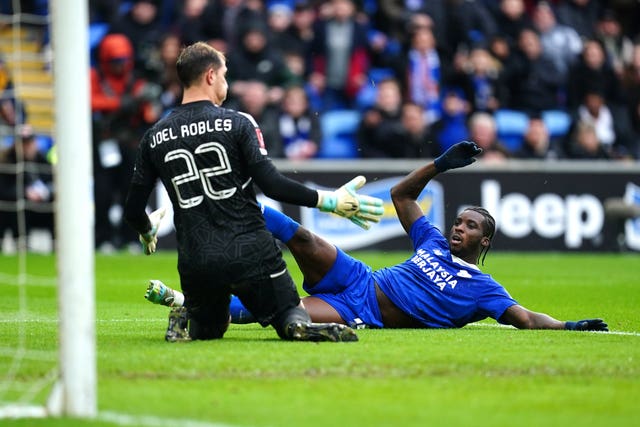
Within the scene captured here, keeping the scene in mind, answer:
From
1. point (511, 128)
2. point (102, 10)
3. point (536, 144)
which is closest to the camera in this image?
point (536, 144)

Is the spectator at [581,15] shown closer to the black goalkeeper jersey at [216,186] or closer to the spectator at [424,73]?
the spectator at [424,73]

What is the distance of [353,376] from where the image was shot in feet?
22.1

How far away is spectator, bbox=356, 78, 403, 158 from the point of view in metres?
21.2

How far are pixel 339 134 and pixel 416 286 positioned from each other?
12437 mm

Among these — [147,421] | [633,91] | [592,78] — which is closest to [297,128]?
[592,78]

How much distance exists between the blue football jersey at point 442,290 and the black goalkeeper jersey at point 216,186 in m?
1.67

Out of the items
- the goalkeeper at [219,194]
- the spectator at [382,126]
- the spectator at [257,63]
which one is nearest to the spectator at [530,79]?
the spectator at [382,126]

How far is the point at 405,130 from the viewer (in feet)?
69.7

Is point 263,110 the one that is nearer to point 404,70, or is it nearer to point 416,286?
point 404,70

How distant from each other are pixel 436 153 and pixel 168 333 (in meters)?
14.2

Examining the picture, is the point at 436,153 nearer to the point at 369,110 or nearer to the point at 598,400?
the point at 369,110

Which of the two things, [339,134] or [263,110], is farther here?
[339,134]

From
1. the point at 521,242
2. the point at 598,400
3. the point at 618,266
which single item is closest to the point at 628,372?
the point at 598,400

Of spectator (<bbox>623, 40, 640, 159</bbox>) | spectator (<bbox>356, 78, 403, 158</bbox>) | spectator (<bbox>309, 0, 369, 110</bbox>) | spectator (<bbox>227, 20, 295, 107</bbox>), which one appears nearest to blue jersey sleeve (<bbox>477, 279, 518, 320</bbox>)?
spectator (<bbox>356, 78, 403, 158</bbox>)
